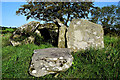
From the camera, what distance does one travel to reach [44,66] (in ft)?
14.1

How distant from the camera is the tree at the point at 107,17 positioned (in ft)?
33.4

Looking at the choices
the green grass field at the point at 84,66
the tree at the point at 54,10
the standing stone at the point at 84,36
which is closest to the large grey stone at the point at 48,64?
the green grass field at the point at 84,66

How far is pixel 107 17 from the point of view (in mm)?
10258

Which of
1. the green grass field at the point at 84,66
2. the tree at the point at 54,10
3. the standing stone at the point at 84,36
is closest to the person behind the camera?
the green grass field at the point at 84,66

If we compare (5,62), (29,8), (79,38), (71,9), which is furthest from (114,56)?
(29,8)

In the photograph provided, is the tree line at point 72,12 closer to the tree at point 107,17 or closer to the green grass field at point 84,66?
the tree at point 107,17

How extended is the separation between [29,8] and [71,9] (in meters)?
3.71

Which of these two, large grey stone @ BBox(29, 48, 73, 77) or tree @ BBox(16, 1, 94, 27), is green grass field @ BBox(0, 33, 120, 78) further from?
tree @ BBox(16, 1, 94, 27)

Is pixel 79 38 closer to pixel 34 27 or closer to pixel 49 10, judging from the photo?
pixel 34 27

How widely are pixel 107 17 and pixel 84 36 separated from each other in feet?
18.0

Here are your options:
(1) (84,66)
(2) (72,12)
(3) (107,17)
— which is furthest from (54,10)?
(1) (84,66)

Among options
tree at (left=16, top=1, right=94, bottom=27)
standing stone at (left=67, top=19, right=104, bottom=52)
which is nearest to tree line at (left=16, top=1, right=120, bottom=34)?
tree at (left=16, top=1, right=94, bottom=27)

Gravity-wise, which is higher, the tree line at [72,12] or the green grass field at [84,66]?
the tree line at [72,12]

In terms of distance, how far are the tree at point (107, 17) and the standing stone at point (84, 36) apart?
4.64m
